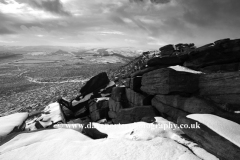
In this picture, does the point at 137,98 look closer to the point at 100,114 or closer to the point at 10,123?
the point at 100,114

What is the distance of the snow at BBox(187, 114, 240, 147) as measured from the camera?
222 inches

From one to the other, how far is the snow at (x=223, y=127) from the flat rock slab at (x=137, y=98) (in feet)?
19.7

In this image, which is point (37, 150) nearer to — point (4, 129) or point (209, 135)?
point (4, 129)

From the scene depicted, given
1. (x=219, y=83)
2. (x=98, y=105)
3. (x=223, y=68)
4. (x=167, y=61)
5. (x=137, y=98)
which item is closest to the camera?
(x=219, y=83)

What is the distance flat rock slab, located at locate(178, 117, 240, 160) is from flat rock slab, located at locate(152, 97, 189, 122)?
2918mm

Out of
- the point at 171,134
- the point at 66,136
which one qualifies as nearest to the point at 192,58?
the point at 171,134

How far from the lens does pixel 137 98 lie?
13.9 meters

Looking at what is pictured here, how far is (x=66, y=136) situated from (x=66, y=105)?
41.3ft

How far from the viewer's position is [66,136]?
8.55 metres

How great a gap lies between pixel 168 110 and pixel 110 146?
6043 millimetres

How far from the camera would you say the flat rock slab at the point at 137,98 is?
13.1 metres

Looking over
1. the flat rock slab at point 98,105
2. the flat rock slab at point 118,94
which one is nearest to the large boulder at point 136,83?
the flat rock slab at point 118,94

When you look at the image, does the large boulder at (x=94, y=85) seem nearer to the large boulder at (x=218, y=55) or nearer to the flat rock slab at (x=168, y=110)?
the flat rock slab at (x=168, y=110)

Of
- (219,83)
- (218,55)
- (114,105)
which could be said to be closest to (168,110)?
(219,83)
